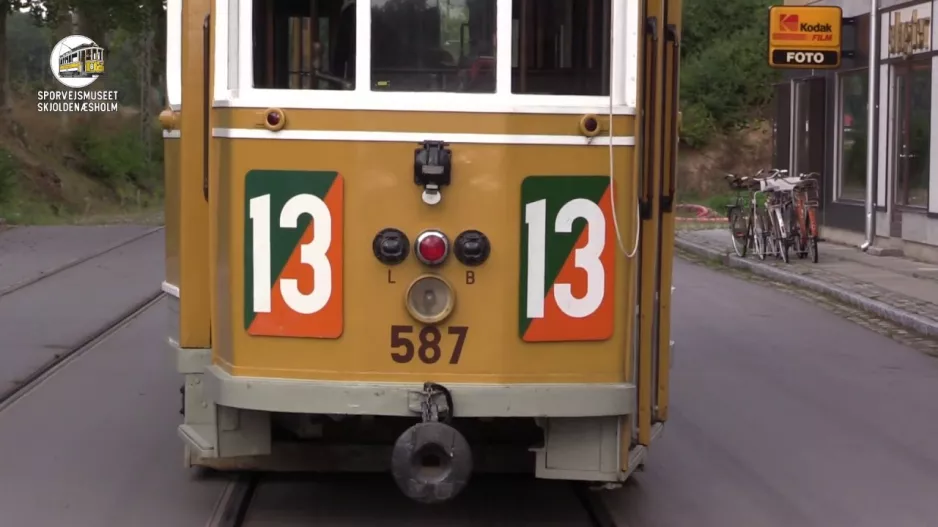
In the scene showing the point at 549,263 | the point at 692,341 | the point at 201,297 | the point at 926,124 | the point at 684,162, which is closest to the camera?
the point at 549,263

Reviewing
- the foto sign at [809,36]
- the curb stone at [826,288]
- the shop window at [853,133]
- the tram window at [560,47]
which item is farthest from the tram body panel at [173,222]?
the shop window at [853,133]

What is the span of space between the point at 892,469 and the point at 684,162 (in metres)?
37.1

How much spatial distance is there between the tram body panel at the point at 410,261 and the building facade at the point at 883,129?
14666 mm

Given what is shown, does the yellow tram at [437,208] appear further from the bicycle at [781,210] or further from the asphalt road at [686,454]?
the bicycle at [781,210]

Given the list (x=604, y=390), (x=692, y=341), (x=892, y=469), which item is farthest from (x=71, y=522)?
(x=692, y=341)

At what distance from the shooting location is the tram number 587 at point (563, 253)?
5.68 m

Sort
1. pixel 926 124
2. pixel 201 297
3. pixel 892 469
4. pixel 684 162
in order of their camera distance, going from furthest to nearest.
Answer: pixel 684 162
pixel 926 124
pixel 892 469
pixel 201 297

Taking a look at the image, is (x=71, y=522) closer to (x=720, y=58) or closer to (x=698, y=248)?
(x=698, y=248)

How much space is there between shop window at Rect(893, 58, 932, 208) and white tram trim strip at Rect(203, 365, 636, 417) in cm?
1538

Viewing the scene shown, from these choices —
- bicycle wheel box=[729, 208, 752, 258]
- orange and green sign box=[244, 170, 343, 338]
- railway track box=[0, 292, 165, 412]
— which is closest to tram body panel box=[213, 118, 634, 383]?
orange and green sign box=[244, 170, 343, 338]

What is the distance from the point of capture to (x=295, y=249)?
18.6 feet

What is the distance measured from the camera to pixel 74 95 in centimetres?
4881

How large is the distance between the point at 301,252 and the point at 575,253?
1076 mm

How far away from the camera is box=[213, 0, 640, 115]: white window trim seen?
5.65 metres
